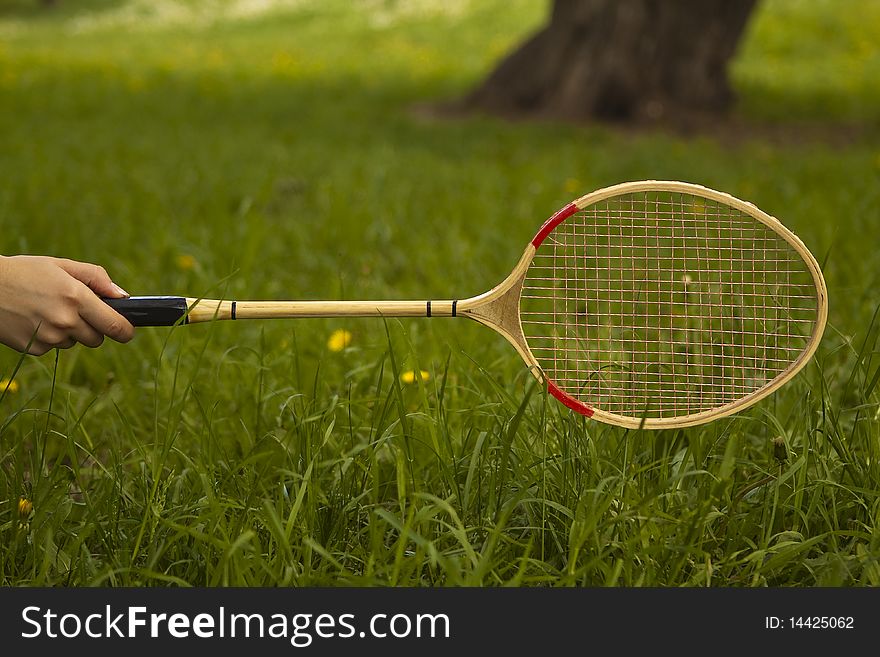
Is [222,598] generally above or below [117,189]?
below

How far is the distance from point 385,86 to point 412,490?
8587 mm

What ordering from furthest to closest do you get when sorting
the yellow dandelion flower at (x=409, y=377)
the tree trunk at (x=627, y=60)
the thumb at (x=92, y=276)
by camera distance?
the tree trunk at (x=627, y=60) → the yellow dandelion flower at (x=409, y=377) → the thumb at (x=92, y=276)

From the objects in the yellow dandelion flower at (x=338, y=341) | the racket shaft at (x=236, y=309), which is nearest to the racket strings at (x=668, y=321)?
the racket shaft at (x=236, y=309)

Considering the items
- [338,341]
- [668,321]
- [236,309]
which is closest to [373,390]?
[338,341]

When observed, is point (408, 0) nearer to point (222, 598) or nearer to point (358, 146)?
point (358, 146)

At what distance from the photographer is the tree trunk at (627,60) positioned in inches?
307

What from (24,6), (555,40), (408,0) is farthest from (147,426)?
(24,6)

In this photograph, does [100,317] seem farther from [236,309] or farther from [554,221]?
[554,221]

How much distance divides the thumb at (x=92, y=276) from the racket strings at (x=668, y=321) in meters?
0.85

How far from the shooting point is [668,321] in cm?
311

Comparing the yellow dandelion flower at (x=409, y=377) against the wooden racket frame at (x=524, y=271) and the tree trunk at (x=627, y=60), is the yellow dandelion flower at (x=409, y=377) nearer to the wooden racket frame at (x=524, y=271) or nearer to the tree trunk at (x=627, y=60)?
the wooden racket frame at (x=524, y=271)

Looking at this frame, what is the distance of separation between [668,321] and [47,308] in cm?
185

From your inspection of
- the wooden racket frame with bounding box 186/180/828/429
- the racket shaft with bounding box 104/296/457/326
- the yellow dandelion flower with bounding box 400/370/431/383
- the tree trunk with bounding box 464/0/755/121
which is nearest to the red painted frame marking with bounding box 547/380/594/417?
the wooden racket frame with bounding box 186/180/828/429

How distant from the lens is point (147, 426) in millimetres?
2658
